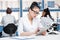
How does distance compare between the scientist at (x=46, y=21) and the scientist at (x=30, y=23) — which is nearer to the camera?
the scientist at (x=30, y=23)

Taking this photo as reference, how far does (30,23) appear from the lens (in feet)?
9.47

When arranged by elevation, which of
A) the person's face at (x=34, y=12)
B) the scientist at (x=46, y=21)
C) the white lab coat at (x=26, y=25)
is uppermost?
the person's face at (x=34, y=12)

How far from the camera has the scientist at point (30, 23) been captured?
2.78 metres

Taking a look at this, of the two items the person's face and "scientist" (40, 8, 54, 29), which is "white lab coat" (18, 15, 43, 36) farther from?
"scientist" (40, 8, 54, 29)

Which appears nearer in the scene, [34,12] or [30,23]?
[34,12]

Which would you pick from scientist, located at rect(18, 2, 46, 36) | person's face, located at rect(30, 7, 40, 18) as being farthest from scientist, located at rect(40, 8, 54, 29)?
person's face, located at rect(30, 7, 40, 18)

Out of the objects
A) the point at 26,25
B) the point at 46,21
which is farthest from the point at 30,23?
the point at 46,21

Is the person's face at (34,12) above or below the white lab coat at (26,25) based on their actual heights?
above

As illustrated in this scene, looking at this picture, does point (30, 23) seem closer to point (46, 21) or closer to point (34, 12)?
point (34, 12)

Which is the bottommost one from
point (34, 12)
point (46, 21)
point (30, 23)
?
point (46, 21)

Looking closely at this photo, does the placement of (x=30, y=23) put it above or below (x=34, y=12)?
below

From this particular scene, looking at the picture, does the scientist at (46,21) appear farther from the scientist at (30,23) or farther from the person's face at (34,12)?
the person's face at (34,12)

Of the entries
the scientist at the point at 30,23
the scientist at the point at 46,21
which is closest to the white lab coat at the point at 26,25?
the scientist at the point at 30,23

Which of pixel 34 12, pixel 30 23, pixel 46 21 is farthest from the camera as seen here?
pixel 46 21
